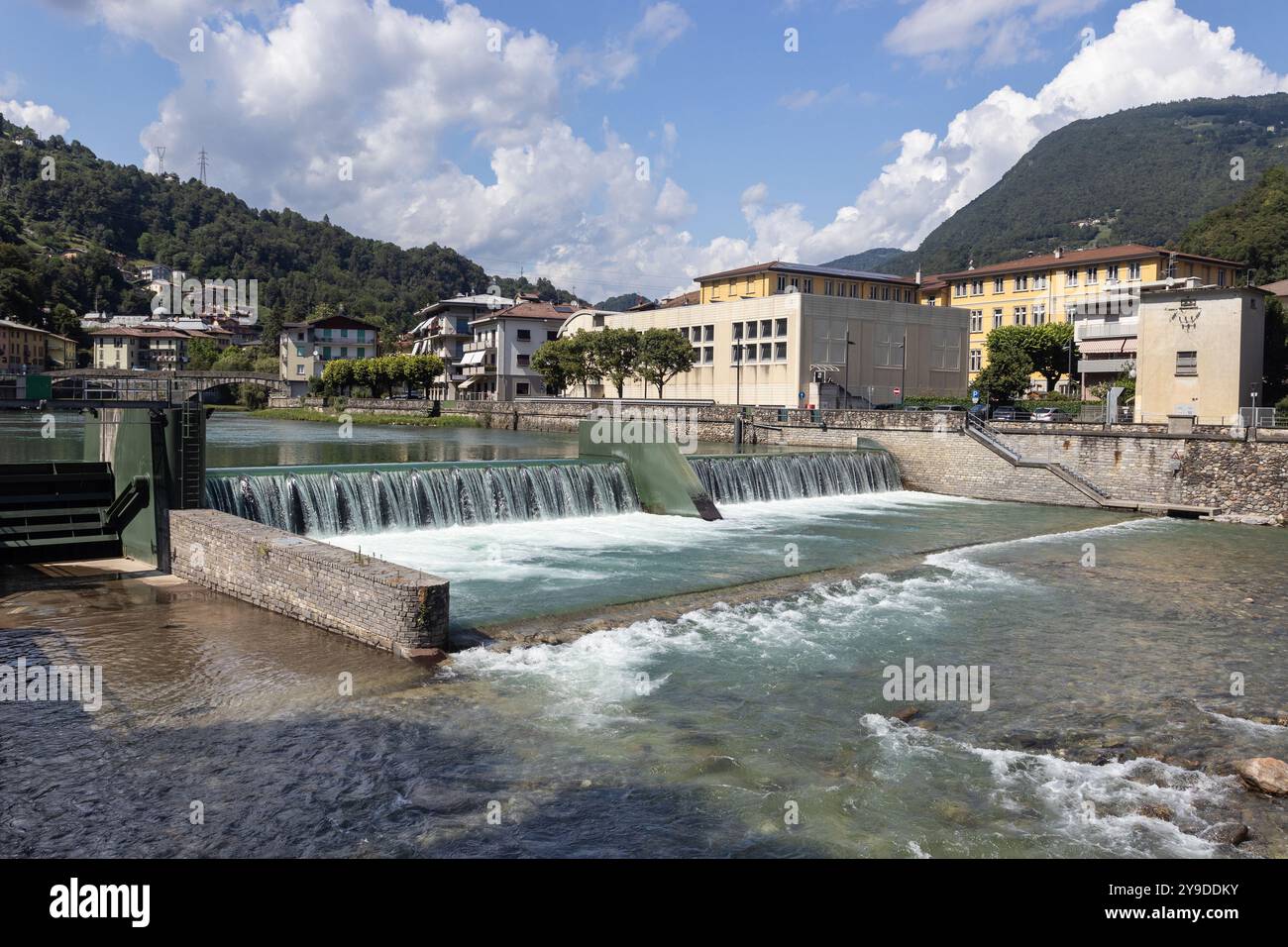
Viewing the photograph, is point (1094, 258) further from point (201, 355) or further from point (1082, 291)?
point (201, 355)

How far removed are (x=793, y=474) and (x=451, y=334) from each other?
7413 centimetres

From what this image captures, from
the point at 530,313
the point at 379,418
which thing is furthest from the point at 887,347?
→ the point at 379,418

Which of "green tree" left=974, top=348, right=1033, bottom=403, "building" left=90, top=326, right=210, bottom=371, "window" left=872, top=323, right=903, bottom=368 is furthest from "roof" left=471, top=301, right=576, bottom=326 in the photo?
"building" left=90, top=326, right=210, bottom=371

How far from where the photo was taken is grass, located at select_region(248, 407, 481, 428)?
2950 inches

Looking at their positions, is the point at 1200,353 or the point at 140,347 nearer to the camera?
the point at 1200,353

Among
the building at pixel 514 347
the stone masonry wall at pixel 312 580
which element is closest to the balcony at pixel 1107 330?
the building at pixel 514 347

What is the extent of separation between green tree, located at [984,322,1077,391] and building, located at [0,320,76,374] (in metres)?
79.8

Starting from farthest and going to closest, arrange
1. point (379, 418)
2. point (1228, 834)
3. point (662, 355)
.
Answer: point (379, 418), point (662, 355), point (1228, 834)

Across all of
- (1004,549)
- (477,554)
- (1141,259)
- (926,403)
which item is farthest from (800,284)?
(477,554)

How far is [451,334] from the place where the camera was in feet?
334

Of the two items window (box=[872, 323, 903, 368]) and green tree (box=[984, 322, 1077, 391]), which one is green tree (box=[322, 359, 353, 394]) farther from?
green tree (box=[984, 322, 1077, 391])

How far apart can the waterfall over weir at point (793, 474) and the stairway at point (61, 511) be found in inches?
661

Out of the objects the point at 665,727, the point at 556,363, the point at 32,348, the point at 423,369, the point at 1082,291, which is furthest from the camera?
the point at 32,348

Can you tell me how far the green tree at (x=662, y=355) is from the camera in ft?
217
